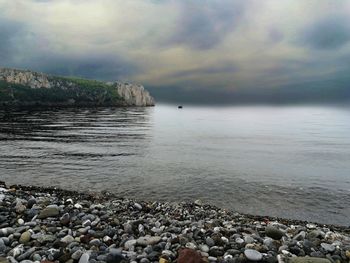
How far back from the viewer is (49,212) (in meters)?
14.1

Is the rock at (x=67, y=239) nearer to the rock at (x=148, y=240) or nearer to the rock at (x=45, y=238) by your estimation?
the rock at (x=45, y=238)

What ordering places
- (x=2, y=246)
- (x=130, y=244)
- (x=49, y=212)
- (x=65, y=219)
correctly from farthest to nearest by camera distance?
(x=49, y=212) → (x=65, y=219) → (x=130, y=244) → (x=2, y=246)

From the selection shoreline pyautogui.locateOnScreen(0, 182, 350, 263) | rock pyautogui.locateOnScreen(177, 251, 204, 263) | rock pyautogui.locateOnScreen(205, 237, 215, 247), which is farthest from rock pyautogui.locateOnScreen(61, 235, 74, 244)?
rock pyautogui.locateOnScreen(205, 237, 215, 247)

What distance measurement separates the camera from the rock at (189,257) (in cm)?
962

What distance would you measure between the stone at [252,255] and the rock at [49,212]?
8.70 meters

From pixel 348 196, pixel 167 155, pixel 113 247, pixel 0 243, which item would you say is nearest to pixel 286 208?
pixel 348 196

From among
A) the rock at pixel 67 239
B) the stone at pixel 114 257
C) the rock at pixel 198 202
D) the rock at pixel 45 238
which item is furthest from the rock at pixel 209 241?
the rock at pixel 198 202

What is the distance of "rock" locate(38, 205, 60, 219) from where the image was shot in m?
13.9

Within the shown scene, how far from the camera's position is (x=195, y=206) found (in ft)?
75.5

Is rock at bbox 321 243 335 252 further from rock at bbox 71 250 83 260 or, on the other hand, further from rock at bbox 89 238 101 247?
rock at bbox 71 250 83 260

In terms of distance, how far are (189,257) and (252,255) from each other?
85.8 inches

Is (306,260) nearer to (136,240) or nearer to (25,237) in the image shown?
(136,240)

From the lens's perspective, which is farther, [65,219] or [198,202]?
[198,202]

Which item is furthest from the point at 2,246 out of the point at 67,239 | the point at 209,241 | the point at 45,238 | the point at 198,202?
the point at 198,202
